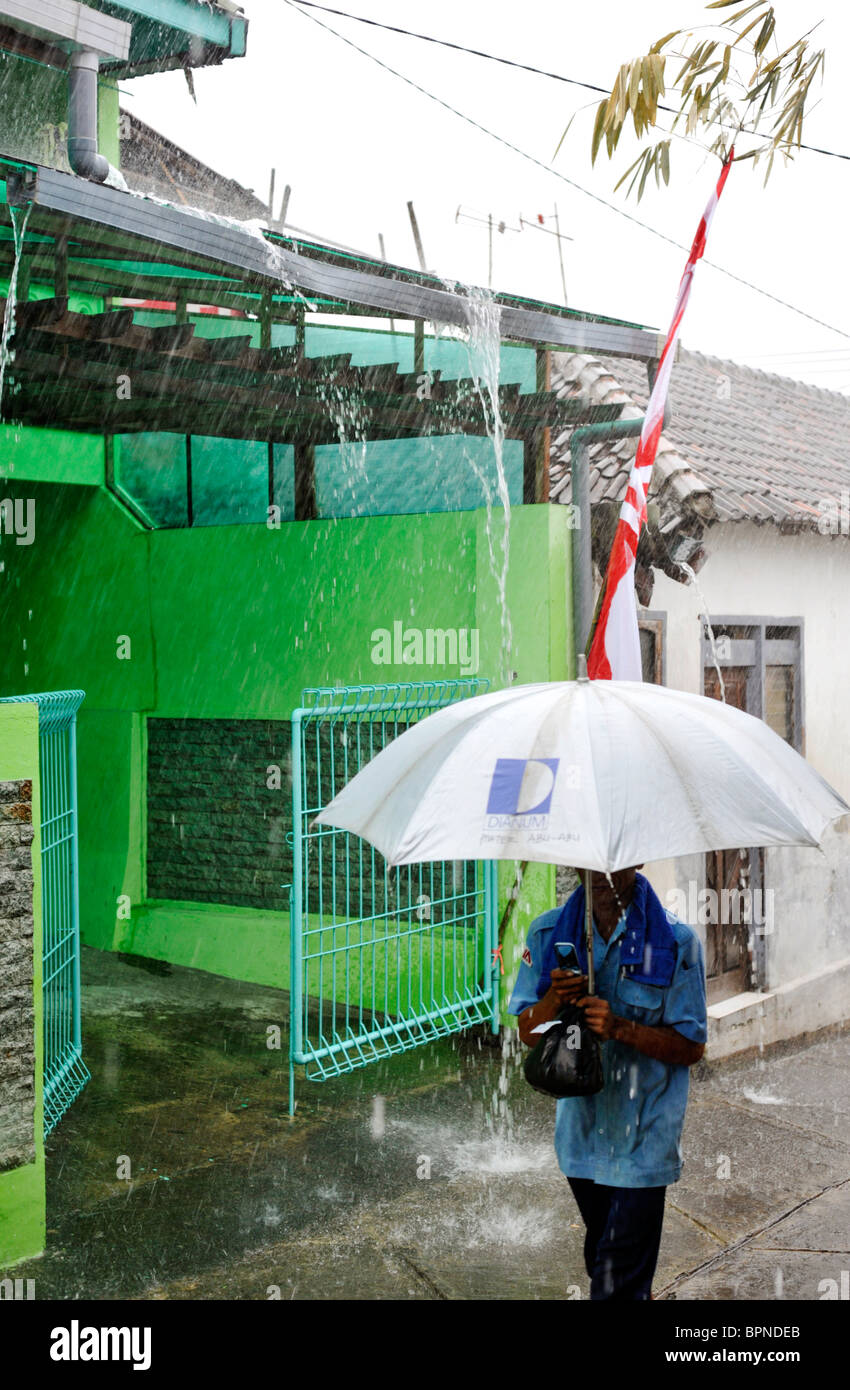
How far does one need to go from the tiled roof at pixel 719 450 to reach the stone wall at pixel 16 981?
4.69 metres

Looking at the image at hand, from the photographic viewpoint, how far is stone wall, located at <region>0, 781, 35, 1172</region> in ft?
16.8

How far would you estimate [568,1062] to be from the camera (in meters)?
3.62

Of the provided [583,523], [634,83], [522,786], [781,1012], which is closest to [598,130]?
[634,83]

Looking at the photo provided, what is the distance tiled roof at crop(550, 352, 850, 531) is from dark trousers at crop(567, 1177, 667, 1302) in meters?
5.26

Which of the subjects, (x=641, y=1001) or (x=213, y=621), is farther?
(x=213, y=621)

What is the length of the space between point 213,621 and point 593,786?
6.78 meters

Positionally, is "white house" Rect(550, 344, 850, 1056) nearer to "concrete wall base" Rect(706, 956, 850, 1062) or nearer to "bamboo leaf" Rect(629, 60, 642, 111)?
"concrete wall base" Rect(706, 956, 850, 1062)

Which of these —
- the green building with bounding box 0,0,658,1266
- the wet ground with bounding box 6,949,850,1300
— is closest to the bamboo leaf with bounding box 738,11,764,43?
the green building with bounding box 0,0,658,1266

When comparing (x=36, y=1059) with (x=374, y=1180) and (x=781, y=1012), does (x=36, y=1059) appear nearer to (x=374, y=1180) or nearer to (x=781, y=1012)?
(x=374, y=1180)

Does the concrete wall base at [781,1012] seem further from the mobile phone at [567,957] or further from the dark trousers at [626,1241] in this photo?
the mobile phone at [567,957]

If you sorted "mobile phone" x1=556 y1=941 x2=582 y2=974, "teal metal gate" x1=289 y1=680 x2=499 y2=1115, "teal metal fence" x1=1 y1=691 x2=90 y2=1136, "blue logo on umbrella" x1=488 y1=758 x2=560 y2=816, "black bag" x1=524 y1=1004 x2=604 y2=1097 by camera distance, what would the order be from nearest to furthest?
1. "blue logo on umbrella" x1=488 y1=758 x2=560 y2=816
2. "black bag" x1=524 y1=1004 x2=604 y2=1097
3. "mobile phone" x1=556 y1=941 x2=582 y2=974
4. "teal metal fence" x1=1 y1=691 x2=90 y2=1136
5. "teal metal gate" x1=289 y1=680 x2=499 y2=1115

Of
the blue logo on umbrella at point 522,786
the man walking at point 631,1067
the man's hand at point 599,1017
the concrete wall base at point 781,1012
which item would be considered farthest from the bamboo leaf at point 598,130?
the concrete wall base at point 781,1012

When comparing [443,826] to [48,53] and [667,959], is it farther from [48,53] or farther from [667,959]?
[48,53]
